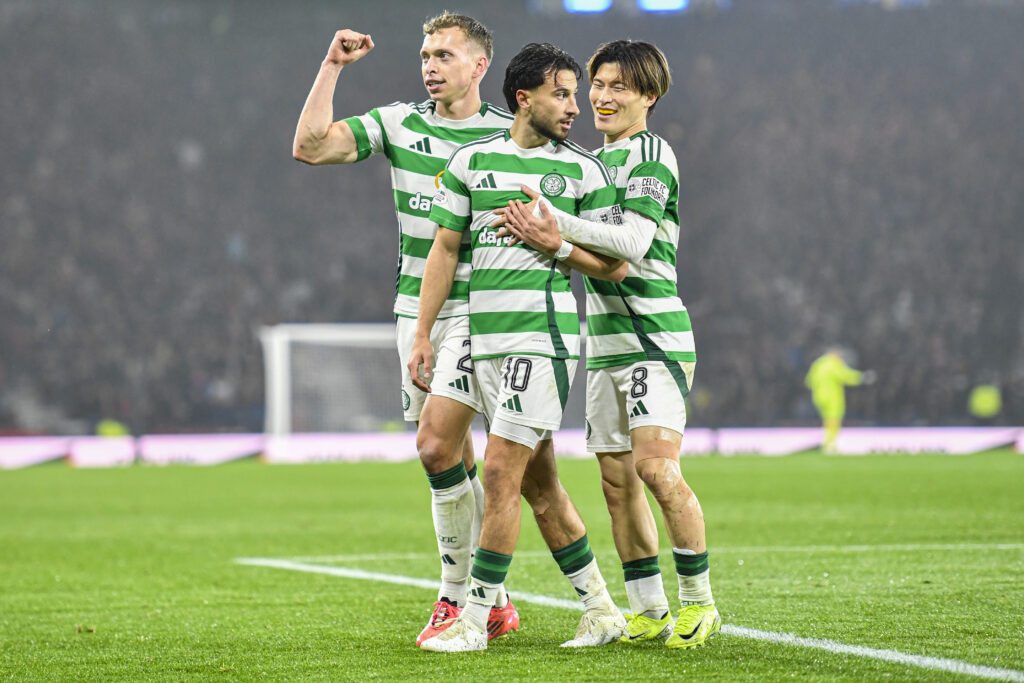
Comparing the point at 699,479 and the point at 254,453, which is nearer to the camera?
the point at 699,479

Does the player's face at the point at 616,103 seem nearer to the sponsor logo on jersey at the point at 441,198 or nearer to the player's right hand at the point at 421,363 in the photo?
the sponsor logo on jersey at the point at 441,198

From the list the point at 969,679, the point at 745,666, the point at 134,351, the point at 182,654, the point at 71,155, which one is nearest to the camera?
the point at 969,679

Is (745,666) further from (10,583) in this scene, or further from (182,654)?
(10,583)

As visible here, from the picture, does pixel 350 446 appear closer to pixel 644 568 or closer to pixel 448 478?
pixel 448 478

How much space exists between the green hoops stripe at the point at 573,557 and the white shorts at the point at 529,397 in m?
0.45

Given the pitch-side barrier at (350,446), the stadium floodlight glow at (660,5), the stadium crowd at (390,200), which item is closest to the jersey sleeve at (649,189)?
the pitch-side barrier at (350,446)

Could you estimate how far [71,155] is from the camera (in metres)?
24.8

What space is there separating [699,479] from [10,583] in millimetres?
8292

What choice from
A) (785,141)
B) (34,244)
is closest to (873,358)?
(785,141)

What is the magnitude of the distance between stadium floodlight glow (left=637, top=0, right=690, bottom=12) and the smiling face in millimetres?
22052

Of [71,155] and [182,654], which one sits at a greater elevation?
[71,155]

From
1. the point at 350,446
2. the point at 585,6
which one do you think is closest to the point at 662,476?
the point at 350,446

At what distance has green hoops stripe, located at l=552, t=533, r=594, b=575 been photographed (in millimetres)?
4133

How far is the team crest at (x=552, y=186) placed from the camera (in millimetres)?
3957
